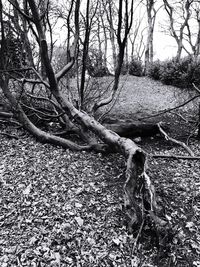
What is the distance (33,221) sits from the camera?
187 centimetres

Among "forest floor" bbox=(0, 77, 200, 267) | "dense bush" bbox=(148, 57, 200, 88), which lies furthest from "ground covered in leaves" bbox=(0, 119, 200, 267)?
"dense bush" bbox=(148, 57, 200, 88)

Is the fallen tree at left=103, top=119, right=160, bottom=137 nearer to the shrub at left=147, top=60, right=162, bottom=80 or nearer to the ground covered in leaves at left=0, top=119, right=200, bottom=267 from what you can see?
the ground covered in leaves at left=0, top=119, right=200, bottom=267

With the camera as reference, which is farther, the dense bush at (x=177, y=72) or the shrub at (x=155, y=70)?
the shrub at (x=155, y=70)

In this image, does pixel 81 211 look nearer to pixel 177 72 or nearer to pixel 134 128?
pixel 134 128

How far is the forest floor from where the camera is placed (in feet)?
5.17

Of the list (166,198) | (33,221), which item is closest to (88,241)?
(33,221)

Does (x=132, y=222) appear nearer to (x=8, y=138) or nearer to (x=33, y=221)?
(x=33, y=221)

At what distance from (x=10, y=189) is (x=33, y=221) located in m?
0.52

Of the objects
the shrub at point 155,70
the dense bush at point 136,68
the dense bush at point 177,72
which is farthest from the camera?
the dense bush at point 136,68

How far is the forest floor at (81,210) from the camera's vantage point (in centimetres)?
158

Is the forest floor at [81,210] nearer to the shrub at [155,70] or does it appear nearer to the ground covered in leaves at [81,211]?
the ground covered in leaves at [81,211]

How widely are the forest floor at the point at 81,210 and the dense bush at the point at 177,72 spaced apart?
7.25 meters

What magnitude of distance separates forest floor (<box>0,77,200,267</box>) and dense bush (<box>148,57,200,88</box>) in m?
7.25

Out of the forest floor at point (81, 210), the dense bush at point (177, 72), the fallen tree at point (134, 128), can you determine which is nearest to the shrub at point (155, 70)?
the dense bush at point (177, 72)
